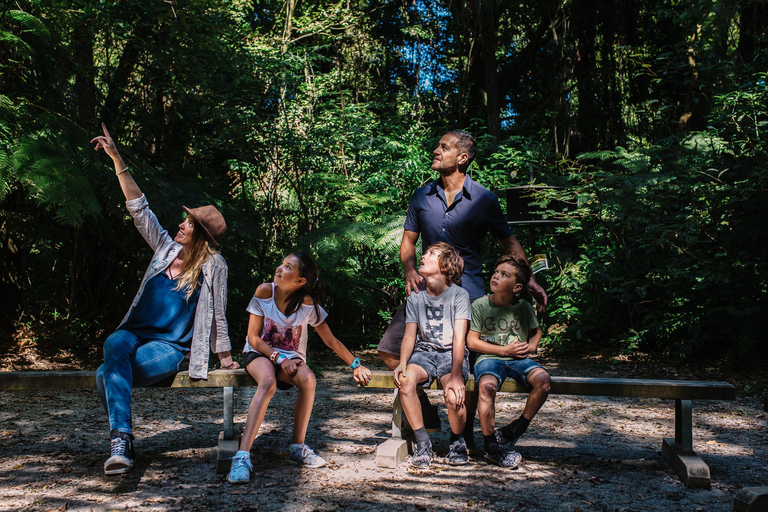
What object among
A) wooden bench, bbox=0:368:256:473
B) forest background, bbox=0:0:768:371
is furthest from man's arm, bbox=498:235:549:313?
forest background, bbox=0:0:768:371

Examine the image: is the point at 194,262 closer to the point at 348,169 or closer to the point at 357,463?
the point at 357,463

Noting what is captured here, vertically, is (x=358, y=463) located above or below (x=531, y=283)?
below

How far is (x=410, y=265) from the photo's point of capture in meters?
3.72

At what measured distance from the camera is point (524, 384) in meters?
3.58

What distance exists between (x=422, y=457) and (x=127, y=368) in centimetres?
174

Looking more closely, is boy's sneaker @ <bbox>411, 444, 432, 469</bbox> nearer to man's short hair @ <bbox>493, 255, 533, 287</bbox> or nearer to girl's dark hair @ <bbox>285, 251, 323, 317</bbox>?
girl's dark hair @ <bbox>285, 251, 323, 317</bbox>

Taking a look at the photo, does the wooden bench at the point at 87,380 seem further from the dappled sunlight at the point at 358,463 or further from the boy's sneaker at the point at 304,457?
the dappled sunlight at the point at 358,463

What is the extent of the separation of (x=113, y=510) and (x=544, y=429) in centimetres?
322

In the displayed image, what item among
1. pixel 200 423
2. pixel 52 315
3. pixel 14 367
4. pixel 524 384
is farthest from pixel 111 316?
pixel 524 384

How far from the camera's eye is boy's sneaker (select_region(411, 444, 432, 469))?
3.52 m

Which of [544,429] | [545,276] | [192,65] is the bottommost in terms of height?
[544,429]

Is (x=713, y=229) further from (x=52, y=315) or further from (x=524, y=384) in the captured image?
(x=52, y=315)

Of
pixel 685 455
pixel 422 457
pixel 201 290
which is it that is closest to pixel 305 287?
pixel 201 290

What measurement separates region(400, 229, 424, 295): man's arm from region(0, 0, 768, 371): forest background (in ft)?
9.57
